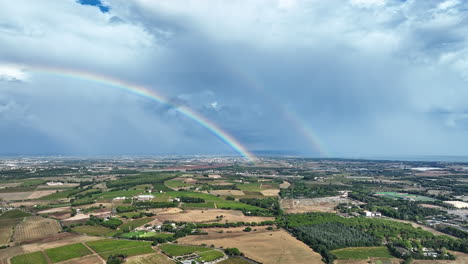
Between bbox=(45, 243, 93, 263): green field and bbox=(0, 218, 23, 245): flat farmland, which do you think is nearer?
bbox=(45, 243, 93, 263): green field

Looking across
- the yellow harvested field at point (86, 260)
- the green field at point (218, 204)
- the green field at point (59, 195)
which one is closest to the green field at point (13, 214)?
the green field at point (59, 195)

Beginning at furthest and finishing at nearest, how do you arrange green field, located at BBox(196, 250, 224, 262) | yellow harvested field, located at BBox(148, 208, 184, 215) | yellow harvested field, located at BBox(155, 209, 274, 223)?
yellow harvested field, located at BBox(148, 208, 184, 215) → yellow harvested field, located at BBox(155, 209, 274, 223) → green field, located at BBox(196, 250, 224, 262)

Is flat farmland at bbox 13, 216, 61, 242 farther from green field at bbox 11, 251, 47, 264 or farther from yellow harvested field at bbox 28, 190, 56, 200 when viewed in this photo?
yellow harvested field at bbox 28, 190, 56, 200

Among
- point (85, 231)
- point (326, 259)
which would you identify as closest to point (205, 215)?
point (85, 231)

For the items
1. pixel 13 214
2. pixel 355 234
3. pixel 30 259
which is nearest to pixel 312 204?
pixel 355 234

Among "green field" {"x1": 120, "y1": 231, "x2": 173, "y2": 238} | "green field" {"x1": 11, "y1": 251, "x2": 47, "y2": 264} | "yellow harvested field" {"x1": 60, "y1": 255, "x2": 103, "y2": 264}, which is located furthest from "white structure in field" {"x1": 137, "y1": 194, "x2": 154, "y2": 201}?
"yellow harvested field" {"x1": 60, "y1": 255, "x2": 103, "y2": 264}

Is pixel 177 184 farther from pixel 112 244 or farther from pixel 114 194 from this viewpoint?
pixel 112 244
